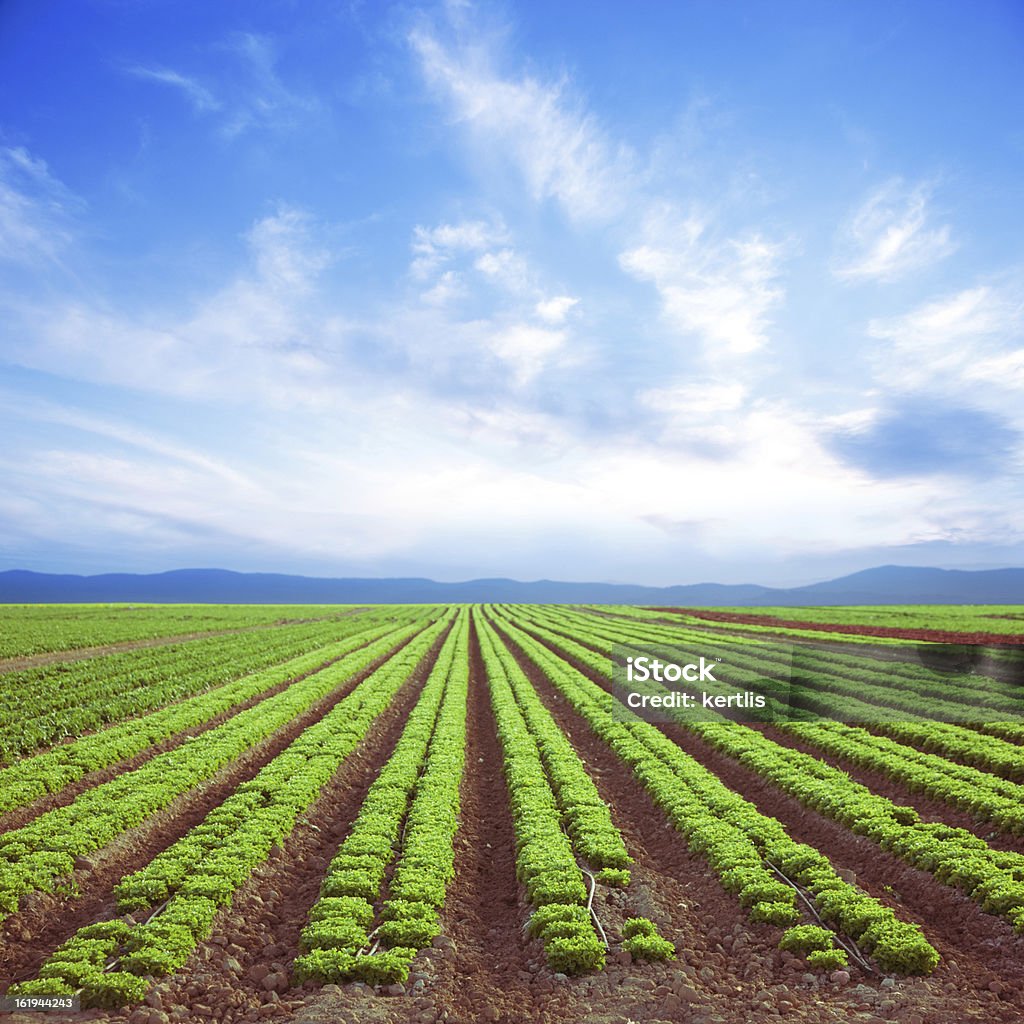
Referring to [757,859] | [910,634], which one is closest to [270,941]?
[757,859]

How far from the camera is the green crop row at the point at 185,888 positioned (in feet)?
27.1

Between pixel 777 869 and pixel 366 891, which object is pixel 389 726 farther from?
pixel 777 869

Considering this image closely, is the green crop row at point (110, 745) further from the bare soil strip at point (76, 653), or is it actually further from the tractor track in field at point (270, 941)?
the bare soil strip at point (76, 653)

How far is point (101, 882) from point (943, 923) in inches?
571

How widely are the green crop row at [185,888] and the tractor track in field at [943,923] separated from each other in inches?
383

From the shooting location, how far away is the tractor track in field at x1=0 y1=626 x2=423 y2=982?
9.29 meters

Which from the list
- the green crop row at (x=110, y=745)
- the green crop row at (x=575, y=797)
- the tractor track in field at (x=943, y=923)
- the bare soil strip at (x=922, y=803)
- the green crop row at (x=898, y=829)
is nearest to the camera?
the tractor track in field at (x=943, y=923)

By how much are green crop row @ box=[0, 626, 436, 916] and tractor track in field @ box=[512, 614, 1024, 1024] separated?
1331 centimetres

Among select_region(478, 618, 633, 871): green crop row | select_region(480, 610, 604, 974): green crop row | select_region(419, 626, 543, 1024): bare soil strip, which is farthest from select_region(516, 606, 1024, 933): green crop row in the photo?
select_region(419, 626, 543, 1024): bare soil strip

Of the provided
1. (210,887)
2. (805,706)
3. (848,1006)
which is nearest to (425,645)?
(805,706)


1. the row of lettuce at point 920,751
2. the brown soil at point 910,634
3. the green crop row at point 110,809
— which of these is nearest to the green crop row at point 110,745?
the green crop row at point 110,809

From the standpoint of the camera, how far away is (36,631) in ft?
193

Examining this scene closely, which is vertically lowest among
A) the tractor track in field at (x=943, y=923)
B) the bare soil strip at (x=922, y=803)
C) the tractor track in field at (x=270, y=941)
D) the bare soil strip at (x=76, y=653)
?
the bare soil strip at (x=76, y=653)

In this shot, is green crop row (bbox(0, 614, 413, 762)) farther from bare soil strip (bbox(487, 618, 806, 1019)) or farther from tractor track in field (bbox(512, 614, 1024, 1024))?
tractor track in field (bbox(512, 614, 1024, 1024))
